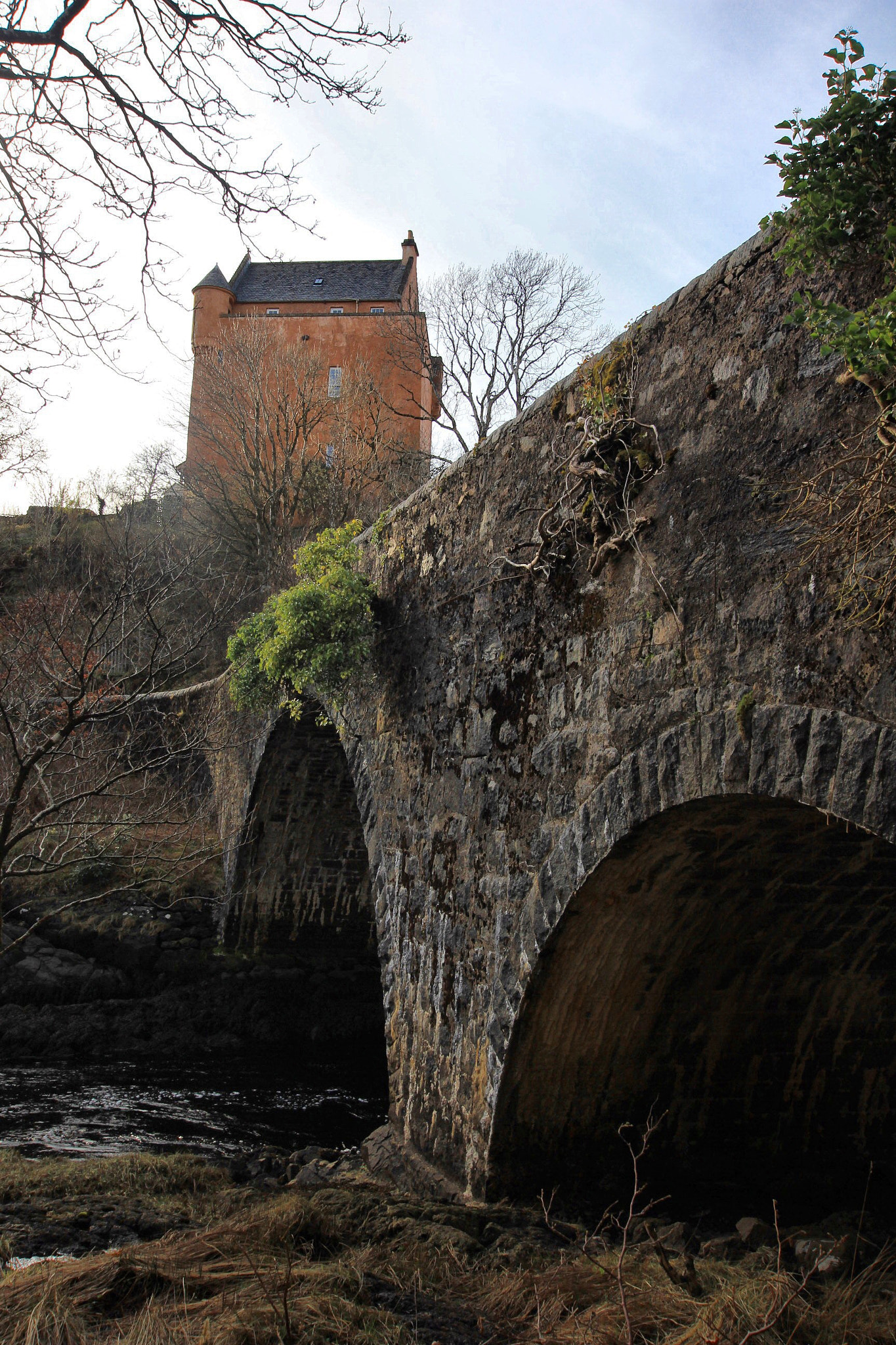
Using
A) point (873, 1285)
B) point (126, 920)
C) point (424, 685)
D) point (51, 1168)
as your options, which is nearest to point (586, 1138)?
point (873, 1285)

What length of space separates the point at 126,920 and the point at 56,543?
1481cm

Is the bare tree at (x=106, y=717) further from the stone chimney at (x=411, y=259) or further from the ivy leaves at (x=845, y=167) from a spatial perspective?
the stone chimney at (x=411, y=259)

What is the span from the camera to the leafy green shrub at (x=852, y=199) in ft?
8.92

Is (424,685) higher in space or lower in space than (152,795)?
higher

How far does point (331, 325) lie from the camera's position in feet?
88.0

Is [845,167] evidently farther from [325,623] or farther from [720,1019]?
[325,623]

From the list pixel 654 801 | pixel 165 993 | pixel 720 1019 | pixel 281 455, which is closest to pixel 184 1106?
pixel 165 993

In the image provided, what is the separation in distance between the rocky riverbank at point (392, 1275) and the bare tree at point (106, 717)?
202cm

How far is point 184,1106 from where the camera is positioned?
9.33 metres

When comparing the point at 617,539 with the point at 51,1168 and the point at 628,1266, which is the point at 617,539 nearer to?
the point at 628,1266

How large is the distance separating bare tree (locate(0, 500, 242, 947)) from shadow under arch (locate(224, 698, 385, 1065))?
0.99 meters

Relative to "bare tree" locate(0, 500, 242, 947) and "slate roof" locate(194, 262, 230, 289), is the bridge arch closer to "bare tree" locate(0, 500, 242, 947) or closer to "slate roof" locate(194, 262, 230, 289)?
"bare tree" locate(0, 500, 242, 947)

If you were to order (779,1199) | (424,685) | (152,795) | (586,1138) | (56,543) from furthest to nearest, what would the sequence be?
(56,543), (152,795), (424,685), (779,1199), (586,1138)

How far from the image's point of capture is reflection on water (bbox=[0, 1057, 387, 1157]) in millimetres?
8125
